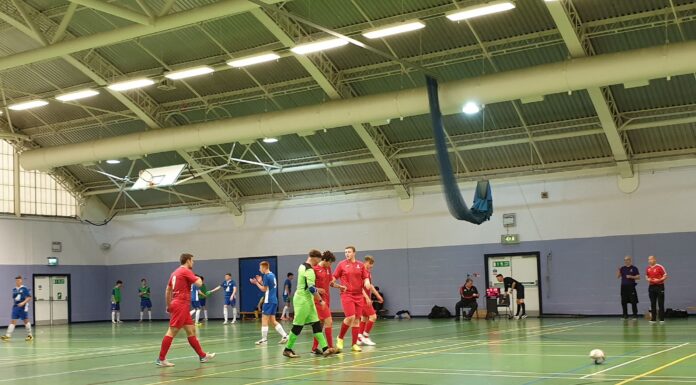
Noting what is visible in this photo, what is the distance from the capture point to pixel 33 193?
39188 mm

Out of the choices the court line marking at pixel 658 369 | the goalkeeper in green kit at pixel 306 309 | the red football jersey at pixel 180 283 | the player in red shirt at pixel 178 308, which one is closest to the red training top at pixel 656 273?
the court line marking at pixel 658 369

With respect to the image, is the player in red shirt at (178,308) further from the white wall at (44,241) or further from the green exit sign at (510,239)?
the white wall at (44,241)

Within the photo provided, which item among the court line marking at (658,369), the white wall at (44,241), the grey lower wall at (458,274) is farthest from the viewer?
the white wall at (44,241)

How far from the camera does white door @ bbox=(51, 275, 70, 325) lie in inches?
1580

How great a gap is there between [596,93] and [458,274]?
10520 millimetres

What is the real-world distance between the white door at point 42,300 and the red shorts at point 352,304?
26.8 m

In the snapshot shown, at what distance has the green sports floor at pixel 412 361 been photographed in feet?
39.0

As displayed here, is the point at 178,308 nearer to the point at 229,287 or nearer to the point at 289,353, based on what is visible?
the point at 289,353

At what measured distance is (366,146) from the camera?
33531 mm

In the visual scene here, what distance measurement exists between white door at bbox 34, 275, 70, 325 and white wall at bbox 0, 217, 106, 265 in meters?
Result: 0.92

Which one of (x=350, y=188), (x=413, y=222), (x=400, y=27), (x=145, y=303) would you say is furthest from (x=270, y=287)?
(x=145, y=303)

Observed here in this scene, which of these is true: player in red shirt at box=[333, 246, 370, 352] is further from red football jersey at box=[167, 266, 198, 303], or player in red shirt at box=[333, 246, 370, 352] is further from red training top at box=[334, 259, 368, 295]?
red football jersey at box=[167, 266, 198, 303]

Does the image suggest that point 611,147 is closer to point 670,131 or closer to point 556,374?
point 670,131

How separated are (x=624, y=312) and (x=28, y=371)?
19.4 metres
